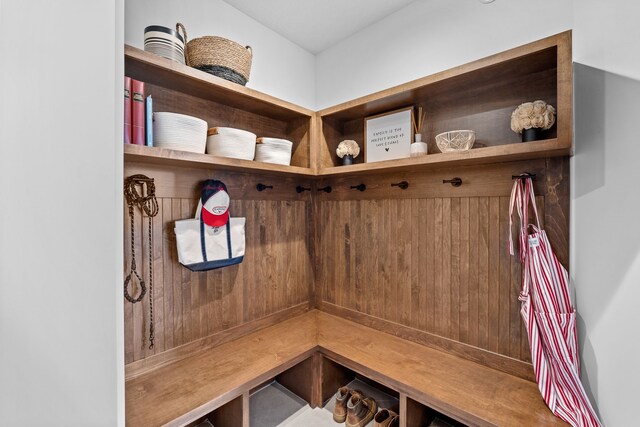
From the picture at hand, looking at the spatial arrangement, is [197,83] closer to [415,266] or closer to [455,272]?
[415,266]

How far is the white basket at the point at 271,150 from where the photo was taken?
5.64ft

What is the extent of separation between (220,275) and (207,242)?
0.30m

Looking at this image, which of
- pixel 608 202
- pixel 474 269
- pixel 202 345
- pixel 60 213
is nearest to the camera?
pixel 60 213

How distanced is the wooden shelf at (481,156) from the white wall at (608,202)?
15 centimetres

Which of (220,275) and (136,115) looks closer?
(136,115)

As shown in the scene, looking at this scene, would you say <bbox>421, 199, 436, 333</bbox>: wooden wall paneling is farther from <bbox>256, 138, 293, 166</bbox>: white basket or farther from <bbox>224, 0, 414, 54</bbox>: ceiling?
<bbox>224, 0, 414, 54</bbox>: ceiling

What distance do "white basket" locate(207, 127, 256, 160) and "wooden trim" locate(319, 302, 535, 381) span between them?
1.36 meters

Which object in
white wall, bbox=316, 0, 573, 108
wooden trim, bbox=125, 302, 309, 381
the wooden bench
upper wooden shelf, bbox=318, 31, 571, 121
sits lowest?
the wooden bench

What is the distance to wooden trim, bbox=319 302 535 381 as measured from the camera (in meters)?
1.44

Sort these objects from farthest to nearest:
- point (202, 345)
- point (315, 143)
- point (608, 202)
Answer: point (315, 143)
point (202, 345)
point (608, 202)

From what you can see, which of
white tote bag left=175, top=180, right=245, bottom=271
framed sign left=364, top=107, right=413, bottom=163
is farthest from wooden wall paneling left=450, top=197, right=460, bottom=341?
white tote bag left=175, top=180, right=245, bottom=271

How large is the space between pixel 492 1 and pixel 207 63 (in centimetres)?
148

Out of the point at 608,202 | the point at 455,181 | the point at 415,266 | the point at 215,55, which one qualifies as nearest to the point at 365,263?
the point at 415,266

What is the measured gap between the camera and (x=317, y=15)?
1843mm
